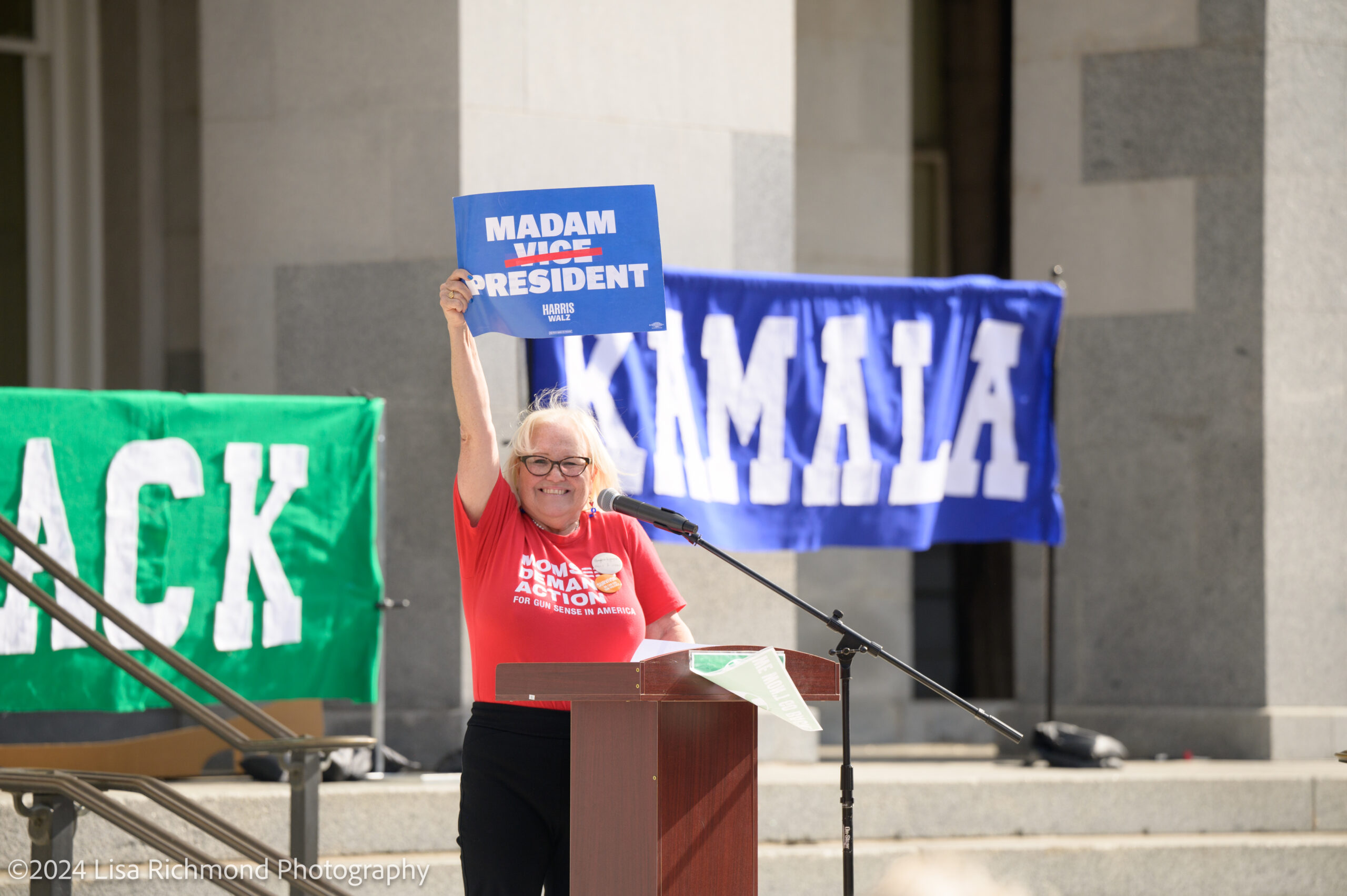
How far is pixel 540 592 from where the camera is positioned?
364 cm

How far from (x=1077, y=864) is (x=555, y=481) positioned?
3660 millimetres

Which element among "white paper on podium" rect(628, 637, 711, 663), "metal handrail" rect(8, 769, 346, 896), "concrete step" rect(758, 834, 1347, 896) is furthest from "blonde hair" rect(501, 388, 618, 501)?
"concrete step" rect(758, 834, 1347, 896)

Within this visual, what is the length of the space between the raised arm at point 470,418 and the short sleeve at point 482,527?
0.02m

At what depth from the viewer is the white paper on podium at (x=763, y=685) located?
301cm

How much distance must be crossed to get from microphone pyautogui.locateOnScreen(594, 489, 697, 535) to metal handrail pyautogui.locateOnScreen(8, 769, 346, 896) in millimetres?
1231

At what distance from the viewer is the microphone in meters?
3.56

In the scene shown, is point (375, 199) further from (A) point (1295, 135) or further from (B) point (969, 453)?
(A) point (1295, 135)

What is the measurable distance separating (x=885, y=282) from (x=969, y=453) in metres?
0.97

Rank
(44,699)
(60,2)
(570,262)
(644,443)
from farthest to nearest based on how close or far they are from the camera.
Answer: (60,2) → (644,443) → (44,699) → (570,262)

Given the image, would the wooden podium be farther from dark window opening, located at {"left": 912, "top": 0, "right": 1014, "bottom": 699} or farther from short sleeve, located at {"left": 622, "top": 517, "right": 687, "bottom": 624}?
dark window opening, located at {"left": 912, "top": 0, "right": 1014, "bottom": 699}

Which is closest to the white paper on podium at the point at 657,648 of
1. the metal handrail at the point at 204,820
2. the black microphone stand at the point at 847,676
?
the black microphone stand at the point at 847,676

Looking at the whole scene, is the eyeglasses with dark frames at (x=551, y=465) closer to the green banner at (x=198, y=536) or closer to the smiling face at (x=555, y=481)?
the smiling face at (x=555, y=481)

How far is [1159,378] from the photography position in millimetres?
8648

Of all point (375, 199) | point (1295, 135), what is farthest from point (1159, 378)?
point (375, 199)
